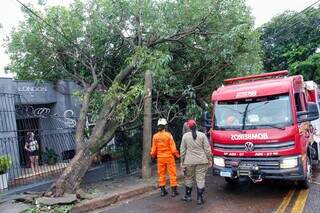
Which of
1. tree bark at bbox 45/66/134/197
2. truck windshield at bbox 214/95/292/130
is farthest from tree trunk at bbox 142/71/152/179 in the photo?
truck windshield at bbox 214/95/292/130

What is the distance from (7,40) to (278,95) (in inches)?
385

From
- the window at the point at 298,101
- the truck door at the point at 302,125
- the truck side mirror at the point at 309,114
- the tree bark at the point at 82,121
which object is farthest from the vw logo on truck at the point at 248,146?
the tree bark at the point at 82,121

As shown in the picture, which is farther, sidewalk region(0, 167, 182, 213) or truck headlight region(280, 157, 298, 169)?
sidewalk region(0, 167, 182, 213)

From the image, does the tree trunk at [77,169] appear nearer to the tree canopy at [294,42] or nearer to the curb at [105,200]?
the curb at [105,200]

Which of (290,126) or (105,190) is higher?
(290,126)

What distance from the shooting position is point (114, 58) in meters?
13.7

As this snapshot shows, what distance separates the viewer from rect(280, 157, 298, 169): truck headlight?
308 inches

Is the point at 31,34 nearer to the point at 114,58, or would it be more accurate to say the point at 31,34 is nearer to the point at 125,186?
the point at 114,58

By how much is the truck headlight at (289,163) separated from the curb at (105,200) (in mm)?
3827

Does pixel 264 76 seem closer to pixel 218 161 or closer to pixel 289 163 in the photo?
pixel 218 161

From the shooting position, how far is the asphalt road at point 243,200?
7.53 metres

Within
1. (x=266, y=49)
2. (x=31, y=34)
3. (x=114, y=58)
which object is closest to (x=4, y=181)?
(x=31, y=34)

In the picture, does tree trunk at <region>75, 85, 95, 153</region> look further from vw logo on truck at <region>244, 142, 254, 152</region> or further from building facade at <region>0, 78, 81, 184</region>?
vw logo on truck at <region>244, 142, 254, 152</region>

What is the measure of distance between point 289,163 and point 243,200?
1260 mm
